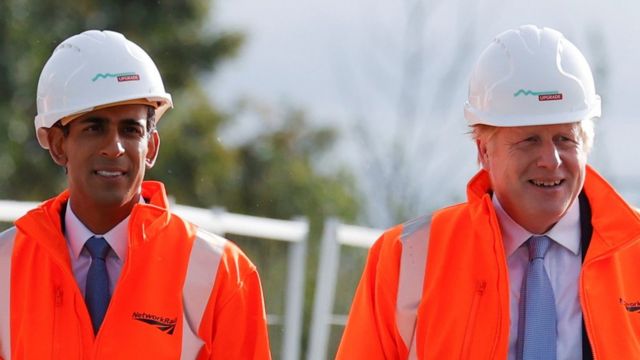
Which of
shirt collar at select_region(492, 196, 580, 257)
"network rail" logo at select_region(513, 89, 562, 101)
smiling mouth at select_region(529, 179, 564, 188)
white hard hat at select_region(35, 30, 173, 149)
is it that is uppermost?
white hard hat at select_region(35, 30, 173, 149)

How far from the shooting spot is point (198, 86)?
2188 cm

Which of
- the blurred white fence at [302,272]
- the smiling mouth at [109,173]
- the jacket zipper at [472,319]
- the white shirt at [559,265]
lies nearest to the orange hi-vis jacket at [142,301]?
the smiling mouth at [109,173]

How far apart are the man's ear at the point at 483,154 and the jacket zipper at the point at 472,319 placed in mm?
451

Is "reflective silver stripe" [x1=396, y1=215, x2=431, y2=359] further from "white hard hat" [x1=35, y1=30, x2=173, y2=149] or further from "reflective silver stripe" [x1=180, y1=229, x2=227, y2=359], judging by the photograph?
"white hard hat" [x1=35, y1=30, x2=173, y2=149]

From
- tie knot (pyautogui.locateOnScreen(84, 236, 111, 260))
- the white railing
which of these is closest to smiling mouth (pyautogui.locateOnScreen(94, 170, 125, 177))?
tie knot (pyautogui.locateOnScreen(84, 236, 111, 260))

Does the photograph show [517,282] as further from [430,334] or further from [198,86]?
[198,86]

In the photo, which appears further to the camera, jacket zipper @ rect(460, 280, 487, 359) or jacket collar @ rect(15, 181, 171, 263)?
jacket collar @ rect(15, 181, 171, 263)

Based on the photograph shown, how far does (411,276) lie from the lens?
→ 5094mm

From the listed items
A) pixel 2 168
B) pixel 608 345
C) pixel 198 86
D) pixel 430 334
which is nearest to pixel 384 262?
pixel 430 334

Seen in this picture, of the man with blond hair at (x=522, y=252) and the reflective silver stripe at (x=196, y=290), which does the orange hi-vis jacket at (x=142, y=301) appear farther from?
the man with blond hair at (x=522, y=252)

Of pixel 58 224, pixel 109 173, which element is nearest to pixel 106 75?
pixel 109 173

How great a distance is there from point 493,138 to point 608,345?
0.80m

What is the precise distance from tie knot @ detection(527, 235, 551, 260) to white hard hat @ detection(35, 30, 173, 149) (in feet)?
4.46

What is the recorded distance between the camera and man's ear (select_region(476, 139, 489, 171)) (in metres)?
5.25
